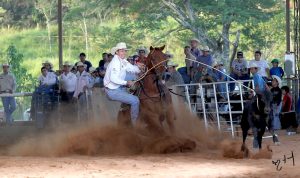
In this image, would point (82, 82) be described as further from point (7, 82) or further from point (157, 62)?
point (157, 62)

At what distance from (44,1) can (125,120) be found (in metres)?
23.1

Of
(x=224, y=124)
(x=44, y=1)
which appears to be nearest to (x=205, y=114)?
(x=224, y=124)

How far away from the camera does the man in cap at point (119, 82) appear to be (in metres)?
15.9

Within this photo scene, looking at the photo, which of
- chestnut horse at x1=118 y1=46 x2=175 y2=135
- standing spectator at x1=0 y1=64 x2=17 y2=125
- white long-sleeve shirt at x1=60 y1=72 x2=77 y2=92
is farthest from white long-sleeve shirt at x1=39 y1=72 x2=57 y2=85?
chestnut horse at x1=118 y1=46 x2=175 y2=135

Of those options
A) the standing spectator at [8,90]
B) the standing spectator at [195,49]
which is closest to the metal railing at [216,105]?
the standing spectator at [195,49]

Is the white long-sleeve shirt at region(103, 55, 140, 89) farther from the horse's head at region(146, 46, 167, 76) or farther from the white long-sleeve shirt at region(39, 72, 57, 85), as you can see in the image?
the white long-sleeve shirt at region(39, 72, 57, 85)

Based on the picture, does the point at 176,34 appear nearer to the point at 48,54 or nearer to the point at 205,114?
the point at 48,54

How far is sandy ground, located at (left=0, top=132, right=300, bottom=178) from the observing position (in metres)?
12.2

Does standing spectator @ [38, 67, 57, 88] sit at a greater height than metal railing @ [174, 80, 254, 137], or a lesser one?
greater

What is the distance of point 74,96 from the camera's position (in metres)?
21.9

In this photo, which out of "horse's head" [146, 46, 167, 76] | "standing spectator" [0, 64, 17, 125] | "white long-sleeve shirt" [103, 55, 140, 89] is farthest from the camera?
"standing spectator" [0, 64, 17, 125]

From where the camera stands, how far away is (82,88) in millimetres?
21359

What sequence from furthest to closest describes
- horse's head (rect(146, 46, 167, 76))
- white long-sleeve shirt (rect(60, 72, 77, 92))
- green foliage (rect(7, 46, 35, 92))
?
green foliage (rect(7, 46, 35, 92))
white long-sleeve shirt (rect(60, 72, 77, 92))
horse's head (rect(146, 46, 167, 76))

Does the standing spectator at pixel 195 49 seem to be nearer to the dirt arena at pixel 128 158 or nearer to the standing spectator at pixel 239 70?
the standing spectator at pixel 239 70
